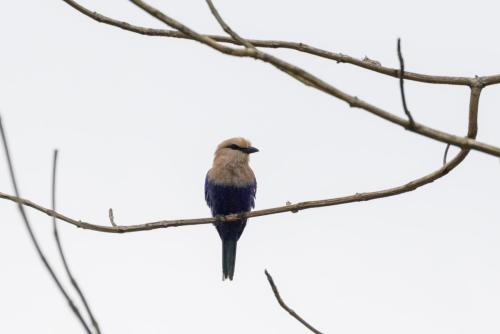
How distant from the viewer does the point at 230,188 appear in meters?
9.84

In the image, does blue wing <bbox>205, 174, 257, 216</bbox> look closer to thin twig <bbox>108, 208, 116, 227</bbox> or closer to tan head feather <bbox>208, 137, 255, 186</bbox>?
tan head feather <bbox>208, 137, 255, 186</bbox>

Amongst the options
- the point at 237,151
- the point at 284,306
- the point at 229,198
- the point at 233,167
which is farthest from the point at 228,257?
the point at 284,306

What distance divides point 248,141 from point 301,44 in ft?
19.5

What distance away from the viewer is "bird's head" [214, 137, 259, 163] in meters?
10.0

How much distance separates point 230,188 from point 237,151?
18.4 inches

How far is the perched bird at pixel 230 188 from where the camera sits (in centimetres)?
986

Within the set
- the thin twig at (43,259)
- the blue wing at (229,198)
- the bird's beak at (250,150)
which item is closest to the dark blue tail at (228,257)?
the blue wing at (229,198)

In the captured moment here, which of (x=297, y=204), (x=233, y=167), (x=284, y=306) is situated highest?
(x=233, y=167)

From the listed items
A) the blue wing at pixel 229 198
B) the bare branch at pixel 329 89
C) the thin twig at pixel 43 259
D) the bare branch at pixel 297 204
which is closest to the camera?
the thin twig at pixel 43 259

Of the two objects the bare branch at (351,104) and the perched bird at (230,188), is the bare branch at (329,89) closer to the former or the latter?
the bare branch at (351,104)

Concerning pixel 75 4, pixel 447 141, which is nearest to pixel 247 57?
pixel 447 141

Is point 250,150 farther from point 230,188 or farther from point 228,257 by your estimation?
point 228,257

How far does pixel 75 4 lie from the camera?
3.51 m

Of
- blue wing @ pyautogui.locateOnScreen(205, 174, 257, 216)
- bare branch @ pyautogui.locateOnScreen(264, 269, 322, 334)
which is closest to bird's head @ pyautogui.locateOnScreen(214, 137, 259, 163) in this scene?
blue wing @ pyautogui.locateOnScreen(205, 174, 257, 216)
